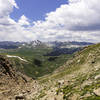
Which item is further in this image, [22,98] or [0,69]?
[0,69]

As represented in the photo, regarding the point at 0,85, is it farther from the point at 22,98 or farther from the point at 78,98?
the point at 78,98

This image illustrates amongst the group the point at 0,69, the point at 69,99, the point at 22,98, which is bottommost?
the point at 22,98

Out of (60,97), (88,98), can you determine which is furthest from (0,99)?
(88,98)

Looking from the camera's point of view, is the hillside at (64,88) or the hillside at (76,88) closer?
the hillside at (76,88)

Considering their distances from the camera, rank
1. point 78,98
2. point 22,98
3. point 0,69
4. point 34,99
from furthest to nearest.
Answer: point 0,69, point 22,98, point 34,99, point 78,98

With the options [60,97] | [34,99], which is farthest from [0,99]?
[60,97]

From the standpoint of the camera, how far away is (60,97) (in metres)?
23.8

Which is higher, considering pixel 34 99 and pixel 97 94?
pixel 97 94

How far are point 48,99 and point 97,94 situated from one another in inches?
385

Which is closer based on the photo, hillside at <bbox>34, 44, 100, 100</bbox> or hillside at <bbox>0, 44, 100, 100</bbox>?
hillside at <bbox>34, 44, 100, 100</bbox>

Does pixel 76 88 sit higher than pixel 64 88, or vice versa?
pixel 76 88

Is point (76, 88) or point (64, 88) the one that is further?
point (64, 88)

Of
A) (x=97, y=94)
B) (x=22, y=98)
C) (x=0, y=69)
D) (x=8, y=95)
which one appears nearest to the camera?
(x=97, y=94)

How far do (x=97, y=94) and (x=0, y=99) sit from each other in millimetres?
23170
